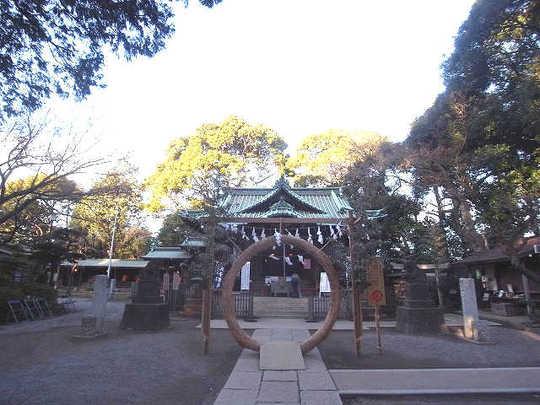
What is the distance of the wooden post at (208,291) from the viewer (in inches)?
382

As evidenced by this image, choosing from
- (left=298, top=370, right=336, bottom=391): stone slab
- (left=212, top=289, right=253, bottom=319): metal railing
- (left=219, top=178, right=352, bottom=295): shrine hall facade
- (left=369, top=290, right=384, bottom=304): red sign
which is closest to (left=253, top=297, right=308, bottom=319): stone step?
(left=212, top=289, right=253, bottom=319): metal railing

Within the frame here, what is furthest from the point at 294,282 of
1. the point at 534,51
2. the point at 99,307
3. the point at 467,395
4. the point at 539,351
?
the point at 534,51

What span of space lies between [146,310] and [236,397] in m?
8.37

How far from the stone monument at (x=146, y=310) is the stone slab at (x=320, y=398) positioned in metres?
8.60

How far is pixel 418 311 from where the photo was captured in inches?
522

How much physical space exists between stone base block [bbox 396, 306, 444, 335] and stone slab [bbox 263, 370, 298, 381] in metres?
6.99

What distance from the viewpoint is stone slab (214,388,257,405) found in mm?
5910

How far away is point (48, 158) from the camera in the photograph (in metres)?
15.0

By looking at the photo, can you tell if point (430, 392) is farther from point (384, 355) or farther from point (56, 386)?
point (56, 386)

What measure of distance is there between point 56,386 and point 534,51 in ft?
86.1

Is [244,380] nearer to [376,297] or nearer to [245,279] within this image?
[376,297]

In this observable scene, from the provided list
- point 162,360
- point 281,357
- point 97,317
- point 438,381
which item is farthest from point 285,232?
point 438,381

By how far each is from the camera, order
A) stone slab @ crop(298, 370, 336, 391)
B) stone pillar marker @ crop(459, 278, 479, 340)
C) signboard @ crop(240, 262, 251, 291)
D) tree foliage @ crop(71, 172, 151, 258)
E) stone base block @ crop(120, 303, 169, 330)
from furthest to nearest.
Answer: tree foliage @ crop(71, 172, 151, 258)
signboard @ crop(240, 262, 251, 291)
stone base block @ crop(120, 303, 169, 330)
stone pillar marker @ crop(459, 278, 479, 340)
stone slab @ crop(298, 370, 336, 391)

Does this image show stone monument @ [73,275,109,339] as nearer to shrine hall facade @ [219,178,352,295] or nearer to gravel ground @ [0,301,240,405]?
gravel ground @ [0,301,240,405]
